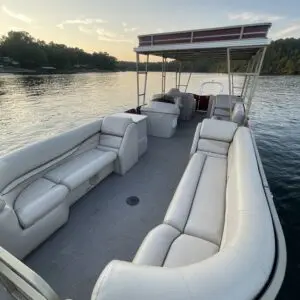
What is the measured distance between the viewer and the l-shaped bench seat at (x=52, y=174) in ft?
6.08

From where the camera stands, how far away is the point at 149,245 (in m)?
1.50

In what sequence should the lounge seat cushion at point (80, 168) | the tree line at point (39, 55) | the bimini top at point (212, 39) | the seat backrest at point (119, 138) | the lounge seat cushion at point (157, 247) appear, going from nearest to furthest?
the lounge seat cushion at point (157, 247)
the lounge seat cushion at point (80, 168)
the bimini top at point (212, 39)
the seat backrest at point (119, 138)
the tree line at point (39, 55)

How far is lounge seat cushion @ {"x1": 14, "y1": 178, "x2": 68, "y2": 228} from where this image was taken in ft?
6.11

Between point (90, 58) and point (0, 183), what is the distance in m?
81.9

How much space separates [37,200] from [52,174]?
1.75 ft

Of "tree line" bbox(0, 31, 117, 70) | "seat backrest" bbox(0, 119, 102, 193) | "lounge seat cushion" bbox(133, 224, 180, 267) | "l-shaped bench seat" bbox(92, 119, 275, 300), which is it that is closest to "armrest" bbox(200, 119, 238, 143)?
"l-shaped bench seat" bbox(92, 119, 275, 300)

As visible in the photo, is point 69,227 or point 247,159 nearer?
point 247,159

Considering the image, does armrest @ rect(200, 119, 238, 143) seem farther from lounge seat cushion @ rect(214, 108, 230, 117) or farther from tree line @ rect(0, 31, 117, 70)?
tree line @ rect(0, 31, 117, 70)

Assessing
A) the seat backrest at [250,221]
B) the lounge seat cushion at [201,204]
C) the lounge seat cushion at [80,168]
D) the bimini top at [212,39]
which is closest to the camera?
the seat backrest at [250,221]

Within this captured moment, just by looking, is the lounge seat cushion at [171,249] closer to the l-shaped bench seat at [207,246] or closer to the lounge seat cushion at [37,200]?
the l-shaped bench seat at [207,246]

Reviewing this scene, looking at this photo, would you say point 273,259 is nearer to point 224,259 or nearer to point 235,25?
point 224,259

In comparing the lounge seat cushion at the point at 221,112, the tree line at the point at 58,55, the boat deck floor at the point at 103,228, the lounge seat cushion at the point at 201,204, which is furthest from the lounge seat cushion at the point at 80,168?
the tree line at the point at 58,55

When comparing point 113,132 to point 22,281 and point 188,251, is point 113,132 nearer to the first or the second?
point 188,251

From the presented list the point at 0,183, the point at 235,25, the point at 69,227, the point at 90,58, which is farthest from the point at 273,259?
the point at 90,58
